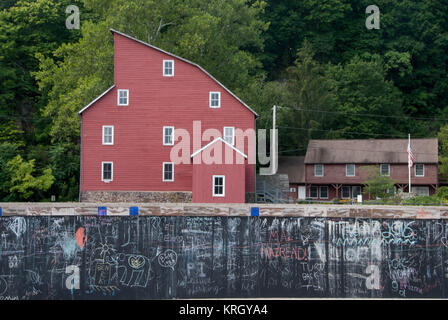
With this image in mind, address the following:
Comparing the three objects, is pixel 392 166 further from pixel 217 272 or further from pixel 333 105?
pixel 217 272

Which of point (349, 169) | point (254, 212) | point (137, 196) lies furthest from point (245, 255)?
point (349, 169)

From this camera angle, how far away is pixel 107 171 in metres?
36.9

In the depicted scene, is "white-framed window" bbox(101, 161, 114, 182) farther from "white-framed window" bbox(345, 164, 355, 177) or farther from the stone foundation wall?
"white-framed window" bbox(345, 164, 355, 177)

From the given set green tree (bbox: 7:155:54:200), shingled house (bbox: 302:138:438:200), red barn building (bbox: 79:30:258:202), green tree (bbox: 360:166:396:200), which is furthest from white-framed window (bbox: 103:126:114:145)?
green tree (bbox: 360:166:396:200)

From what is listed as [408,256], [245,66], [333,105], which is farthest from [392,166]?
[408,256]

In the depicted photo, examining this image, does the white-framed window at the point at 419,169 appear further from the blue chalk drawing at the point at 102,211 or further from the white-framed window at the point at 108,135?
the blue chalk drawing at the point at 102,211

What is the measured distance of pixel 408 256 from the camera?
40.1 feet

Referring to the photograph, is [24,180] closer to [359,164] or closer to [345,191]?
[345,191]

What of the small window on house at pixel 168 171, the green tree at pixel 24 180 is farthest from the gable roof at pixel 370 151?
the green tree at pixel 24 180

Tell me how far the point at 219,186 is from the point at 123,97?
34.0 ft

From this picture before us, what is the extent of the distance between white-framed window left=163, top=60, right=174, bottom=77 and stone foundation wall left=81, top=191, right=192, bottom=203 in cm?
872

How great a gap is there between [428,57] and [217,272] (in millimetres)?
72167

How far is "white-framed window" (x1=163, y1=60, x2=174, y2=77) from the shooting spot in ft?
121

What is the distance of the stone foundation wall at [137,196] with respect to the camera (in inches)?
1435
